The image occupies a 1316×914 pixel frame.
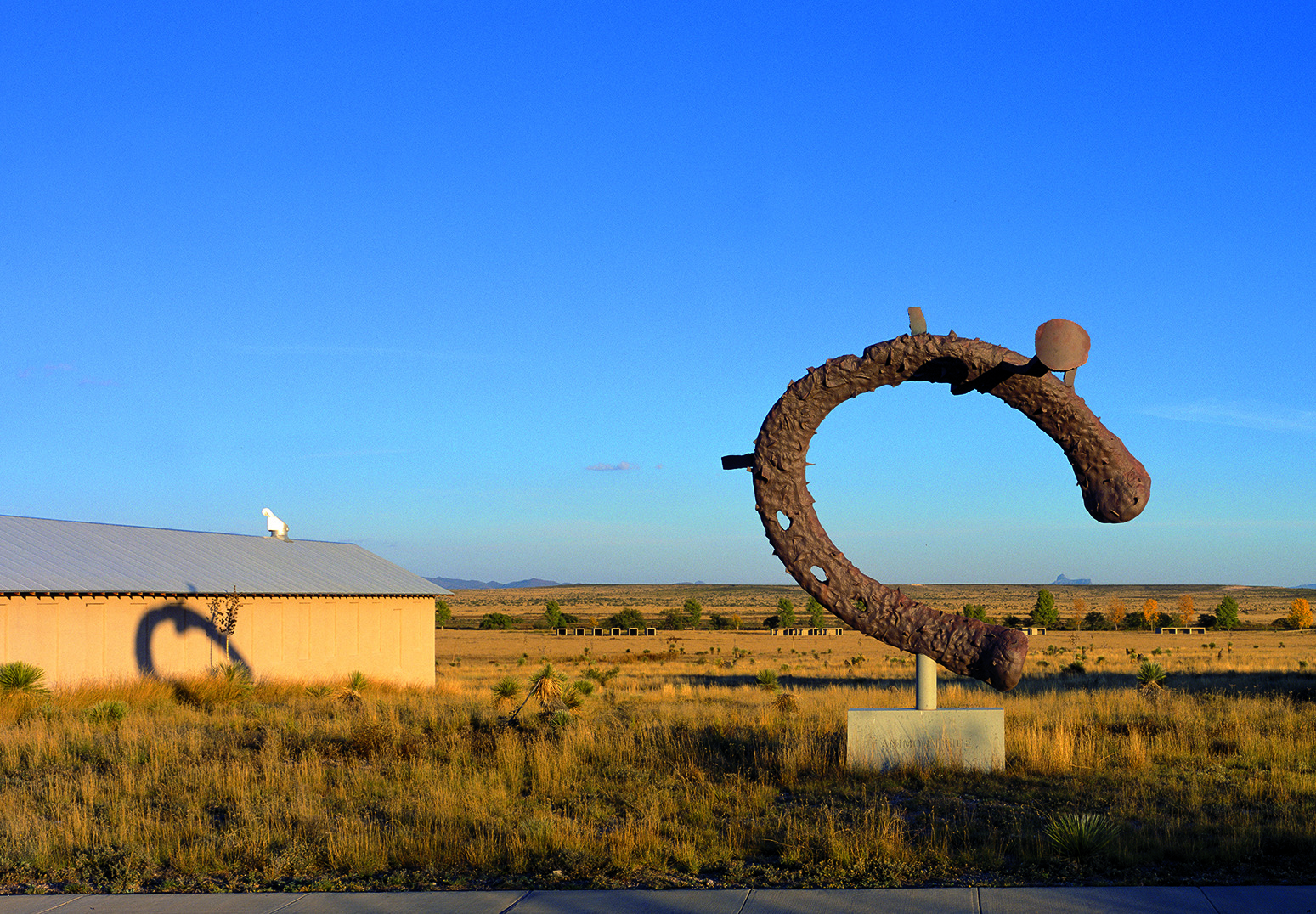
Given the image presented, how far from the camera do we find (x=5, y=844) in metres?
9.63

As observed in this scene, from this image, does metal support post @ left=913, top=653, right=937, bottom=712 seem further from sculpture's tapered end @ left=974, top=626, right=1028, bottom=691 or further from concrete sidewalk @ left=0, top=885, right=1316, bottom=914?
concrete sidewalk @ left=0, top=885, right=1316, bottom=914

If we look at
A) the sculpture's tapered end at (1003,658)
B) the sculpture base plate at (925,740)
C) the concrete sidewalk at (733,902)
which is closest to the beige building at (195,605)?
the concrete sidewalk at (733,902)

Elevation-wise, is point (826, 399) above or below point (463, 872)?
above

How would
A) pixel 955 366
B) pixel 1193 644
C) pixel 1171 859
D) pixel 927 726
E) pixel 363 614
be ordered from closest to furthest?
pixel 1171 859
pixel 955 366
pixel 927 726
pixel 363 614
pixel 1193 644

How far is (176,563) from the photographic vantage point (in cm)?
2822

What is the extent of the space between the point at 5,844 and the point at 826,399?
A: 872 cm

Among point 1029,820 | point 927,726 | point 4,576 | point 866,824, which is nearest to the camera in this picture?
point 866,824

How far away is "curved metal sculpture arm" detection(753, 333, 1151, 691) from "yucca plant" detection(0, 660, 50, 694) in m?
17.4

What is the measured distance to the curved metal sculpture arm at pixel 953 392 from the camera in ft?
32.5

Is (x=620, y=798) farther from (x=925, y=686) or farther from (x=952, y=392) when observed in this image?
(x=952, y=392)

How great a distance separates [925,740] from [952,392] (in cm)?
434

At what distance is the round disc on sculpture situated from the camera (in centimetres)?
947

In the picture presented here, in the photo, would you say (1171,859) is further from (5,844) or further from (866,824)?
(5,844)

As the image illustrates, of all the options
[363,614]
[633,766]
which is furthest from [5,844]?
[363,614]
